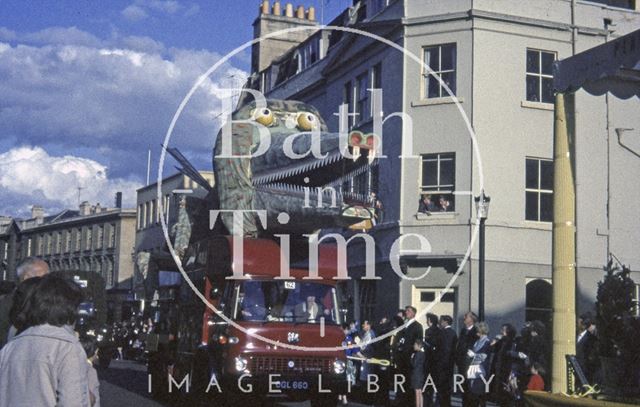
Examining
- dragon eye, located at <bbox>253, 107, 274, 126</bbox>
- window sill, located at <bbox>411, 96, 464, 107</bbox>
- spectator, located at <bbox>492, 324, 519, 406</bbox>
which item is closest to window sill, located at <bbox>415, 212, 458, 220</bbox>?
window sill, located at <bbox>411, 96, 464, 107</bbox>

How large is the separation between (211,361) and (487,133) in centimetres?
1468

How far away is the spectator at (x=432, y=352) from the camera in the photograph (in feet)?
56.0

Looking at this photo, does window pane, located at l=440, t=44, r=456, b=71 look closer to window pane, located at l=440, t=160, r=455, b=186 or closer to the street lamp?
window pane, located at l=440, t=160, r=455, b=186

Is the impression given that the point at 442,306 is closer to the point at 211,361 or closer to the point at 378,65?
the point at 378,65

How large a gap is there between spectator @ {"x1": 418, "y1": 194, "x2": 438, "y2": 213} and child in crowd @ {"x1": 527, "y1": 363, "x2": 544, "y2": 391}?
16230 mm

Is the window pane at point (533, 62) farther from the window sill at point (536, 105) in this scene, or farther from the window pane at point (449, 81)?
the window pane at point (449, 81)

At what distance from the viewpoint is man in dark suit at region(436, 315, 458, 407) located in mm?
16859

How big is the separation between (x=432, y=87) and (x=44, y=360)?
83.4 feet

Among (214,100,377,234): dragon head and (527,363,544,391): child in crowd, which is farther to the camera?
(214,100,377,234): dragon head

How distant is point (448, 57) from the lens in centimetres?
2945

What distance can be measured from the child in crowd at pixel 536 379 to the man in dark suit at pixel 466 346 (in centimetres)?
308

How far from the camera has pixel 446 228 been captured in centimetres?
2842

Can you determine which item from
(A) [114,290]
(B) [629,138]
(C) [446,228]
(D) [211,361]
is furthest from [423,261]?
(A) [114,290]

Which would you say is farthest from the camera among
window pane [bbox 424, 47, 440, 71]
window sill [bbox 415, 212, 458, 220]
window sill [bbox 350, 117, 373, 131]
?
window sill [bbox 350, 117, 373, 131]
